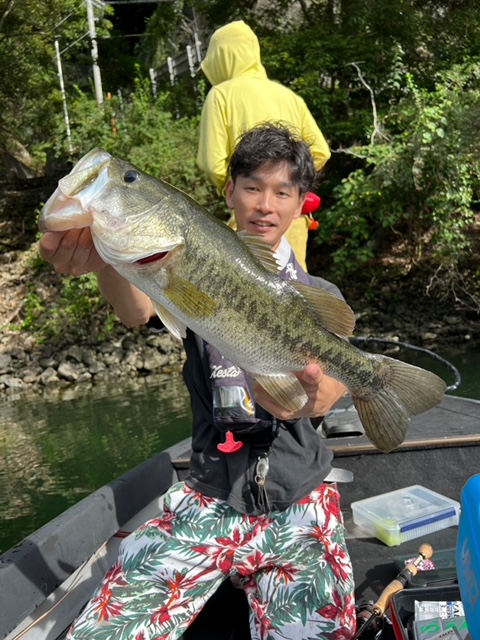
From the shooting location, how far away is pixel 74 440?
10047 mm

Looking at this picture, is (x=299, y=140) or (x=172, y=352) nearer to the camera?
(x=299, y=140)

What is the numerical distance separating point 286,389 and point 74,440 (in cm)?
862

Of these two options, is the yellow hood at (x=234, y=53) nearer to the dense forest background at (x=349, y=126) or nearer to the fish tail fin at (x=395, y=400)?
the fish tail fin at (x=395, y=400)

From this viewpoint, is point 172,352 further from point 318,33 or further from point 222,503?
point 222,503

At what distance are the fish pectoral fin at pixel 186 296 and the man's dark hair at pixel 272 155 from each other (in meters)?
1.05

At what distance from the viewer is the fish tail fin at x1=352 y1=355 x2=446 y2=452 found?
2.06m

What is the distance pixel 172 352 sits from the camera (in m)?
15.4

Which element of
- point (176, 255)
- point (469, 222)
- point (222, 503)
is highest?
point (176, 255)

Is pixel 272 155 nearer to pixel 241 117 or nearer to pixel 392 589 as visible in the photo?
pixel 392 589

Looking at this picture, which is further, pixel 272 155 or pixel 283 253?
pixel 283 253

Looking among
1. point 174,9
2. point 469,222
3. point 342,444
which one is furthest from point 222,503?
point 174,9

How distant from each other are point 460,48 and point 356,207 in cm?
528

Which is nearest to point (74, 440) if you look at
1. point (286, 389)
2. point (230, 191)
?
point (230, 191)

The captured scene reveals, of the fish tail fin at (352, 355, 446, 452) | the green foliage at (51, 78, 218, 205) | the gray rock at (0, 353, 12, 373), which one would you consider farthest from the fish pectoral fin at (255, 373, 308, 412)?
the gray rock at (0, 353, 12, 373)
